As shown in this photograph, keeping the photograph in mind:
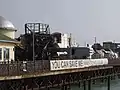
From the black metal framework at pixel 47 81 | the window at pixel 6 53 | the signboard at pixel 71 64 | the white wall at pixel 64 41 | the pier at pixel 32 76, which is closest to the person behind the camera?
the pier at pixel 32 76

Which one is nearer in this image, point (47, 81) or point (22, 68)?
point (22, 68)

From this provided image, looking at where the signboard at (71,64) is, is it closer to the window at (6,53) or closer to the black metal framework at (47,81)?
the black metal framework at (47,81)

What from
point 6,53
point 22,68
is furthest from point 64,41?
point 22,68

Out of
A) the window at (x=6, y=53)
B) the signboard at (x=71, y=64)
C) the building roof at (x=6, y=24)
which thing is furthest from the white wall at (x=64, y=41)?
the window at (x=6, y=53)

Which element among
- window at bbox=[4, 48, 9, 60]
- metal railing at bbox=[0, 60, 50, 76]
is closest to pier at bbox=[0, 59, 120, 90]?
metal railing at bbox=[0, 60, 50, 76]

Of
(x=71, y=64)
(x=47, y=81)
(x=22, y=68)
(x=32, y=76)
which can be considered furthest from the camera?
(x=71, y=64)

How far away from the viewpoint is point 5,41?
32719 mm

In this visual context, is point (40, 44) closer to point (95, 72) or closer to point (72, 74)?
point (95, 72)

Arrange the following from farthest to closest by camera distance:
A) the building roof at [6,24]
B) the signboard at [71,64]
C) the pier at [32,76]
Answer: the building roof at [6,24], the signboard at [71,64], the pier at [32,76]

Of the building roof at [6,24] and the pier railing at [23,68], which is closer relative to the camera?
the pier railing at [23,68]

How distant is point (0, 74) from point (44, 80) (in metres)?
8.89

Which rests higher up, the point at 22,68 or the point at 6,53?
the point at 6,53

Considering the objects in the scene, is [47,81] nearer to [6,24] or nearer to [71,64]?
[71,64]

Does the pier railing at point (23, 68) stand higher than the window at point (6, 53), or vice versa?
the window at point (6, 53)
